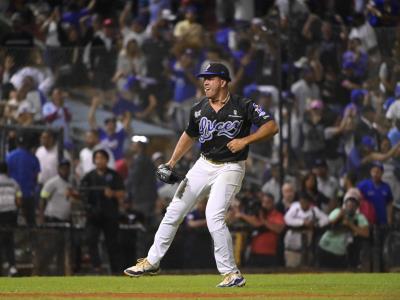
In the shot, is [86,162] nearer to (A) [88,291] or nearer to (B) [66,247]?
(B) [66,247]

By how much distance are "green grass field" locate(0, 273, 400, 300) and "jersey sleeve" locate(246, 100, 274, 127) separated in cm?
158

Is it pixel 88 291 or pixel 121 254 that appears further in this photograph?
pixel 121 254

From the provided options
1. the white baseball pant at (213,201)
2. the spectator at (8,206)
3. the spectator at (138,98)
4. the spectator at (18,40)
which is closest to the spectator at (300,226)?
the spectator at (138,98)

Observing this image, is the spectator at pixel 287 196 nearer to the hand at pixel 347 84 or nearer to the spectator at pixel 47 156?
the hand at pixel 347 84

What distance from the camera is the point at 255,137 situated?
1105cm

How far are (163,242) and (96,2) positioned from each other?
12.5m

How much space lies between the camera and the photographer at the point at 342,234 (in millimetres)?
17125

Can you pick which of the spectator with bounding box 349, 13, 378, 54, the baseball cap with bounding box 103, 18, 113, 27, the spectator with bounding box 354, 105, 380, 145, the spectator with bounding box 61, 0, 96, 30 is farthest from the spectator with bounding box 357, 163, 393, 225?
the spectator with bounding box 61, 0, 96, 30

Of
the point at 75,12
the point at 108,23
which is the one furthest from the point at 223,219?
the point at 75,12

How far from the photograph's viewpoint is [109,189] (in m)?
17.6

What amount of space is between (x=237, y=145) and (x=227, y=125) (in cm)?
31

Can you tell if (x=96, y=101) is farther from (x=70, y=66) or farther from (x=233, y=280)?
(x=233, y=280)

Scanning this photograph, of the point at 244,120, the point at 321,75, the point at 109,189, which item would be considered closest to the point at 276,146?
the point at 321,75

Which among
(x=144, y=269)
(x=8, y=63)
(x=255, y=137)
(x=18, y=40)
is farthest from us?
(x=18, y=40)
